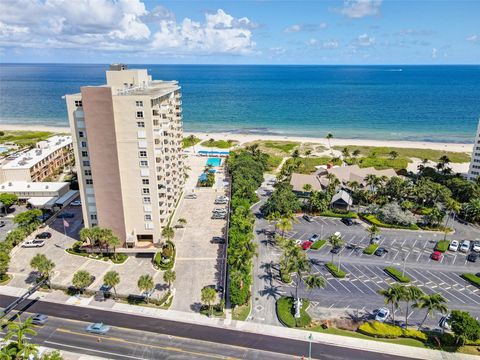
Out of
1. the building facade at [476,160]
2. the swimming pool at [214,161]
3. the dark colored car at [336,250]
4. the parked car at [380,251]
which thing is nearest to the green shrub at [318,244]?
the dark colored car at [336,250]

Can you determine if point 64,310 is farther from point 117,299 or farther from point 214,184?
point 214,184

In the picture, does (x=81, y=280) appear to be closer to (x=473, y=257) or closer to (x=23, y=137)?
(x=473, y=257)

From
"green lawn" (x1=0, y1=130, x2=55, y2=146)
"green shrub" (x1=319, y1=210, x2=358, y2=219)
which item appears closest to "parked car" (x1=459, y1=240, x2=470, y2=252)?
"green shrub" (x1=319, y1=210, x2=358, y2=219)

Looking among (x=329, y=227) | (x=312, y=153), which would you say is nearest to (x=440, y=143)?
(x=312, y=153)

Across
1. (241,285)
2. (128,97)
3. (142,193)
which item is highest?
(128,97)

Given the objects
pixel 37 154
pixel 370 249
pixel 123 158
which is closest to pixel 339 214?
pixel 370 249

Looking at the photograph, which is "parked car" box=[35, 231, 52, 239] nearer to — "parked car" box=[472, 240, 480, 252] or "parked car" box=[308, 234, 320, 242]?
"parked car" box=[308, 234, 320, 242]
